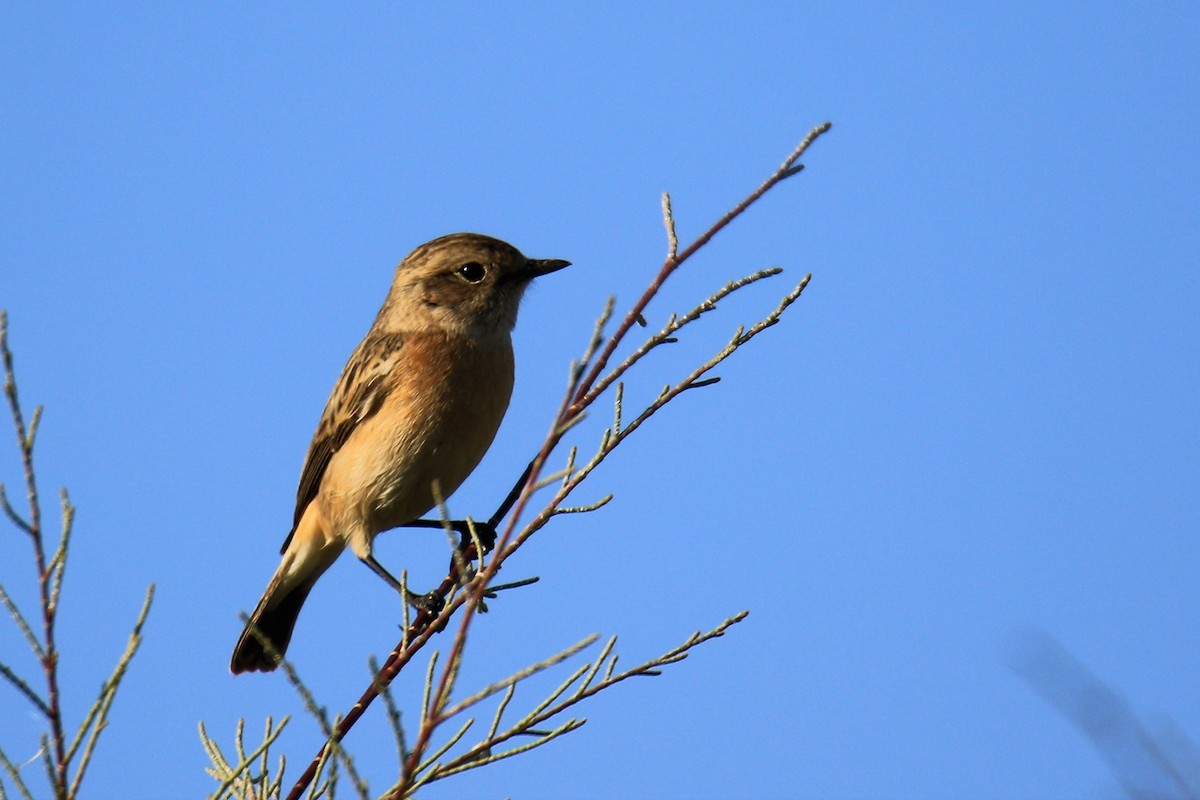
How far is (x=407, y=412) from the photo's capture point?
8.33 metres

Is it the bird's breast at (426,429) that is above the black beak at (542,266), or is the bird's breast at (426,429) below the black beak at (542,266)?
below

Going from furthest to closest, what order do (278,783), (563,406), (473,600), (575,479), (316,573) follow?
(316,573)
(278,783)
(575,479)
(563,406)
(473,600)

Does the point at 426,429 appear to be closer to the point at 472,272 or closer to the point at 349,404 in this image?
the point at 349,404

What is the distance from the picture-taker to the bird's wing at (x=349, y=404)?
347 inches

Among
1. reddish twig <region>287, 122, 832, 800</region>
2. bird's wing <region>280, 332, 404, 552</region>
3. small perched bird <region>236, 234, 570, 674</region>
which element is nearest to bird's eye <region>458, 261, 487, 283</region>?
small perched bird <region>236, 234, 570, 674</region>

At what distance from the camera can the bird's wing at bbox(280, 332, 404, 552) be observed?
8812mm

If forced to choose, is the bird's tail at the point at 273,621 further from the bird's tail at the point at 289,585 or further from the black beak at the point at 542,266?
the black beak at the point at 542,266

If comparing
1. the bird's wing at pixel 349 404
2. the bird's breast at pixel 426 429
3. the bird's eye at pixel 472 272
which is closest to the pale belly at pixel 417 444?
the bird's breast at pixel 426 429

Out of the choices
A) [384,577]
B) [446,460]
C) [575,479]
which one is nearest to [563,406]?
[575,479]

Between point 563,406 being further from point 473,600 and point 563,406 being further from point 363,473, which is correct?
point 363,473

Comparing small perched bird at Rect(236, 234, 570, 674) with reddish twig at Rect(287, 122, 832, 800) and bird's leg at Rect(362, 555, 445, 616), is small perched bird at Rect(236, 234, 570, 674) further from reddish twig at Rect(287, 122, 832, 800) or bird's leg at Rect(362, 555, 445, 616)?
reddish twig at Rect(287, 122, 832, 800)

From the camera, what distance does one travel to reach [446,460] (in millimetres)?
8305

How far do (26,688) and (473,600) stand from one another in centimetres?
114

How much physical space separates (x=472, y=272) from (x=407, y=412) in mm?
1477
